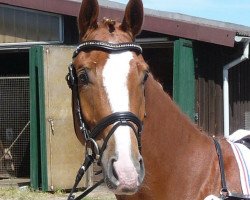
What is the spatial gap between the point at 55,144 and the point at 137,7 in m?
7.69

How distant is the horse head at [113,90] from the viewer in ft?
9.04

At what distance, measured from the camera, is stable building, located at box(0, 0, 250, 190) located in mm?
10156

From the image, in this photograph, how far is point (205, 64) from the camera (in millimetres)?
10930

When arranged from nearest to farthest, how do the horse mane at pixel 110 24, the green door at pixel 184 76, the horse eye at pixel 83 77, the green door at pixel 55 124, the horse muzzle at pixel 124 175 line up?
the horse muzzle at pixel 124 175 → the horse eye at pixel 83 77 → the horse mane at pixel 110 24 → the green door at pixel 184 76 → the green door at pixel 55 124

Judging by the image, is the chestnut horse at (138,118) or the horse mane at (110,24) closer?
the chestnut horse at (138,118)

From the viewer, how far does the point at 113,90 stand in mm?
2922

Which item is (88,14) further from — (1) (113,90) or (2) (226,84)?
(2) (226,84)

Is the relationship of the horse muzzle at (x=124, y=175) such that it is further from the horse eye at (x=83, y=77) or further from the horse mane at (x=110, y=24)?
the horse mane at (x=110, y=24)

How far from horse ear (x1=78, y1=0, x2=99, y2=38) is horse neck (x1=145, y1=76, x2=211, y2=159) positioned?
1.47 ft

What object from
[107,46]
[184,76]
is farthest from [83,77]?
[184,76]

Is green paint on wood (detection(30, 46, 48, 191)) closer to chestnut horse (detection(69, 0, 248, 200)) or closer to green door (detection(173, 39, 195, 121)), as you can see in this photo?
green door (detection(173, 39, 195, 121))

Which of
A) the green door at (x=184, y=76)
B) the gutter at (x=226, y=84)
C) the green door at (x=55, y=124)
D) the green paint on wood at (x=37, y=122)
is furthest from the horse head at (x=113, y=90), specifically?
the green paint on wood at (x=37, y=122)

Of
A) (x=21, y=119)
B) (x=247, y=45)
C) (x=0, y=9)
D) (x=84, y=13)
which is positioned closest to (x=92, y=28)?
(x=84, y=13)

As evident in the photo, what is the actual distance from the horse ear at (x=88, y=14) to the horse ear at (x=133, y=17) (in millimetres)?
154
